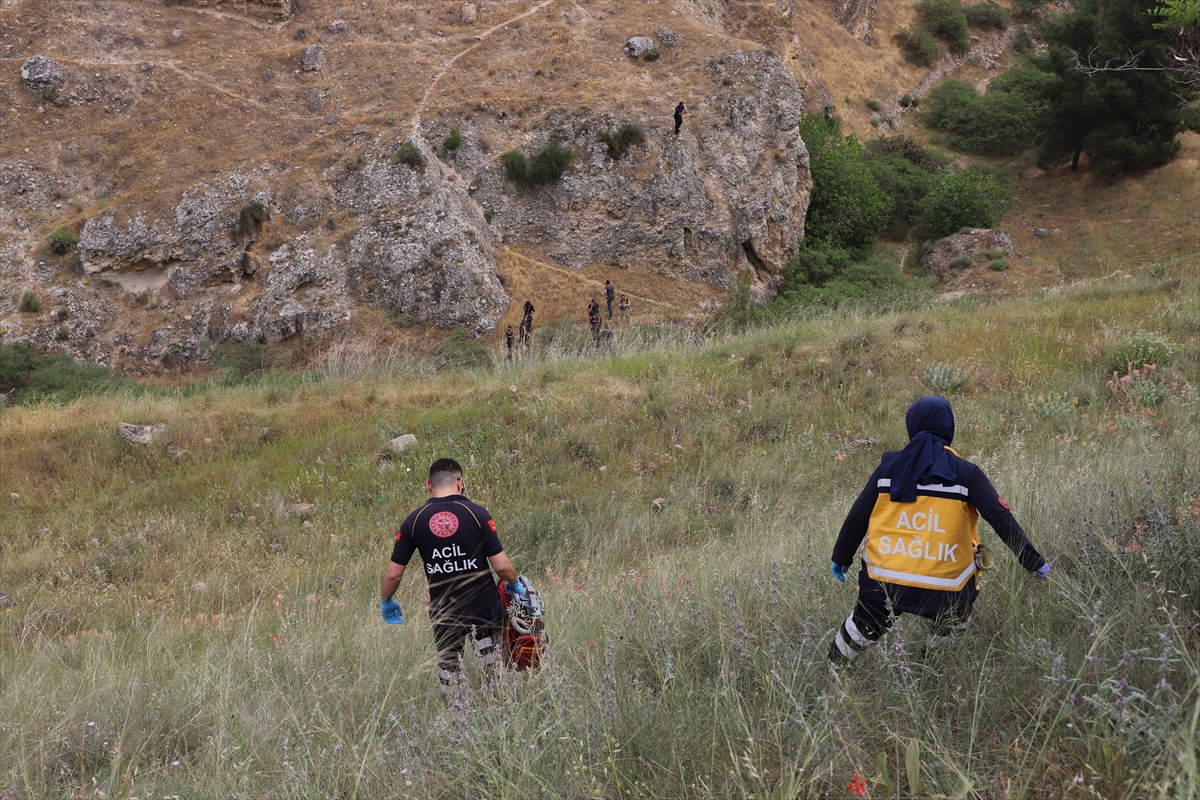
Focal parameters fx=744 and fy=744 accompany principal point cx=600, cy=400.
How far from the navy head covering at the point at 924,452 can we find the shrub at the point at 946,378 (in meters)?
6.28

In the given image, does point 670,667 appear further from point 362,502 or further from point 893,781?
point 362,502

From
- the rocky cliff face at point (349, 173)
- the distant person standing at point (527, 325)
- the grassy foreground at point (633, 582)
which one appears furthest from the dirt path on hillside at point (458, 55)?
the grassy foreground at point (633, 582)

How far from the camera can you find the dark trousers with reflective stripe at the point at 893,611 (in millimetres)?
2781

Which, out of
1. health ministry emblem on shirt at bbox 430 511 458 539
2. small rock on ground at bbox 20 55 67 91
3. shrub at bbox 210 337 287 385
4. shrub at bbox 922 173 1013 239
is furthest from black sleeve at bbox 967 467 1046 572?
small rock on ground at bbox 20 55 67 91

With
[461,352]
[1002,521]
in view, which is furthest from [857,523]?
[461,352]

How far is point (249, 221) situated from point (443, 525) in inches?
797

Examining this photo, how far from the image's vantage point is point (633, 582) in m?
3.90

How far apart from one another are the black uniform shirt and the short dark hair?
91 millimetres

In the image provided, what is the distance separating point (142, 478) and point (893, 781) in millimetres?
9677

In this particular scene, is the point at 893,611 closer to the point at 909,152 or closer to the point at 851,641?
the point at 851,641

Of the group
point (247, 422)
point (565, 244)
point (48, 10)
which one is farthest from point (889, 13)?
point (247, 422)

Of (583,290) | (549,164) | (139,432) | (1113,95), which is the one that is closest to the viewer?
(139,432)

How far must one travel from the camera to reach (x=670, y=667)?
259 centimetres

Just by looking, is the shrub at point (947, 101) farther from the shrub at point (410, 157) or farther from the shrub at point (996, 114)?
the shrub at point (410, 157)
